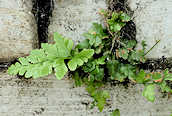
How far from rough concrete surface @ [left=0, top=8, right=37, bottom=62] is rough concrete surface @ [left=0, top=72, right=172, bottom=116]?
0.87ft

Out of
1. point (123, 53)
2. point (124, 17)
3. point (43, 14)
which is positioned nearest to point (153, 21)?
point (124, 17)

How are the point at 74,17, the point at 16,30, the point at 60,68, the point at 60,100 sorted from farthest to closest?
the point at 60,100
the point at 74,17
the point at 16,30
the point at 60,68

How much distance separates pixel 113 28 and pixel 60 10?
0.49m

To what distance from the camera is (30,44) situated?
175 cm

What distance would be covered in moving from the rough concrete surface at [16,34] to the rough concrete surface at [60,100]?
0.87ft

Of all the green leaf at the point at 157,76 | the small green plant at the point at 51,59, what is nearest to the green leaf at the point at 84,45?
the small green plant at the point at 51,59

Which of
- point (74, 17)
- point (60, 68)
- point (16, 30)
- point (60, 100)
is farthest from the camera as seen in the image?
point (60, 100)

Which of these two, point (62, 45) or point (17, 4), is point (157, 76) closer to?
point (62, 45)

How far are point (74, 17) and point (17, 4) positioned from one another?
480 millimetres

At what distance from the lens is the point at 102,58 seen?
68.0 inches

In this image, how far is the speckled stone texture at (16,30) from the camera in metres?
1.62

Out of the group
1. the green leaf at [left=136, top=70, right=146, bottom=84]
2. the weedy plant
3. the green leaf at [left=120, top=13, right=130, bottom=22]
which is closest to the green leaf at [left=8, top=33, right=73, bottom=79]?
the weedy plant

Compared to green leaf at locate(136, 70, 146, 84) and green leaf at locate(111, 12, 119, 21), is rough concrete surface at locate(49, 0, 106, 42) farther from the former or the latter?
green leaf at locate(136, 70, 146, 84)

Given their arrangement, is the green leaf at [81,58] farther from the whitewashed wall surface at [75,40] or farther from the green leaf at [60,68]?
the whitewashed wall surface at [75,40]
